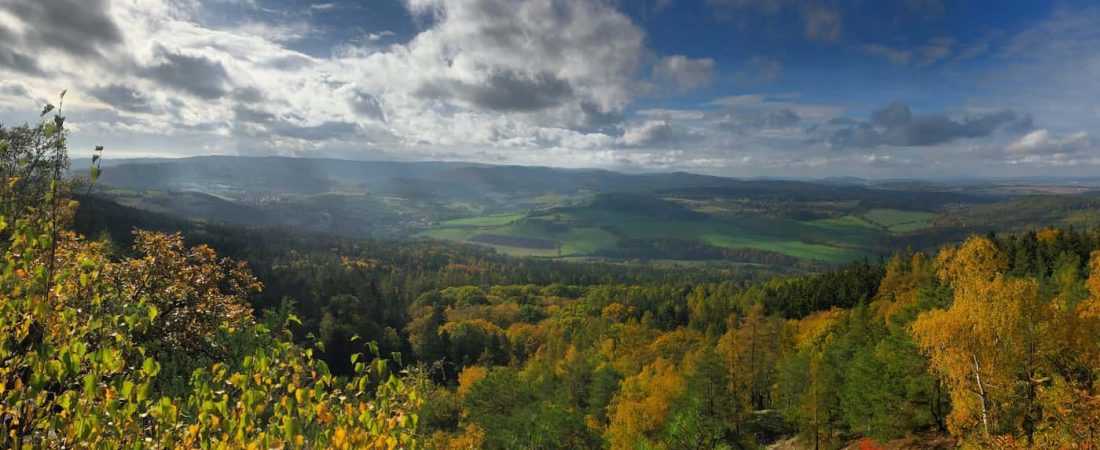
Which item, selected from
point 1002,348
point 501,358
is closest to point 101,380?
point 1002,348

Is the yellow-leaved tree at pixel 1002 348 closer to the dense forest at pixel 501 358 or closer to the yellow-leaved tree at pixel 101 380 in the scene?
the dense forest at pixel 501 358

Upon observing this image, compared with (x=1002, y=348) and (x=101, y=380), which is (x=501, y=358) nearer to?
(x=1002, y=348)

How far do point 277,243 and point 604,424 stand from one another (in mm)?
183548

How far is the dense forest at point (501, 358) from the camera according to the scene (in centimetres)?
653

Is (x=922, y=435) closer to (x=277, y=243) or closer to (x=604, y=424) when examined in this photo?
(x=604, y=424)

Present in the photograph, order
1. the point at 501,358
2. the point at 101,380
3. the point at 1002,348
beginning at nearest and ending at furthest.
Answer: the point at 101,380 < the point at 1002,348 < the point at 501,358

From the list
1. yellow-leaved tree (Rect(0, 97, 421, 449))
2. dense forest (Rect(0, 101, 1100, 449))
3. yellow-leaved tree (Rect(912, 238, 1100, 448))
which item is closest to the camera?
yellow-leaved tree (Rect(0, 97, 421, 449))

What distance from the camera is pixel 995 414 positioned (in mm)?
26516

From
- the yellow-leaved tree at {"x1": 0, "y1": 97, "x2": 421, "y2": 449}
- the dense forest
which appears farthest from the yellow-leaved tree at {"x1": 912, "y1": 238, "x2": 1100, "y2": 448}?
the yellow-leaved tree at {"x1": 0, "y1": 97, "x2": 421, "y2": 449}

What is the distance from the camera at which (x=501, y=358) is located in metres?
97.4

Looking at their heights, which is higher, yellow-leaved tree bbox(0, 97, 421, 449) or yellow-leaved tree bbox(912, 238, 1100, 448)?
yellow-leaved tree bbox(0, 97, 421, 449)

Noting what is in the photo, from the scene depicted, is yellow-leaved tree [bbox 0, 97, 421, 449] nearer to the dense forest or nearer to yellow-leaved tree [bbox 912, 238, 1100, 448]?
the dense forest

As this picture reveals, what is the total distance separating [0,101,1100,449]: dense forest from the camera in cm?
653

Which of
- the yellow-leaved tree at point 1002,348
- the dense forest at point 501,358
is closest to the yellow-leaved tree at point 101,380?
A: the dense forest at point 501,358
